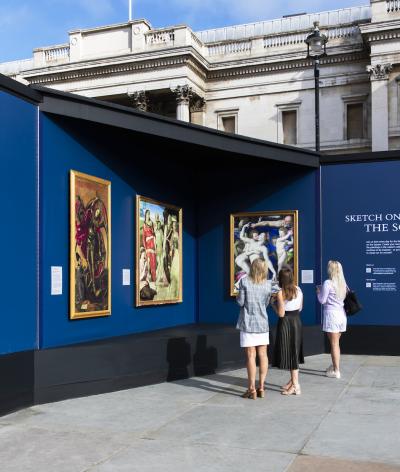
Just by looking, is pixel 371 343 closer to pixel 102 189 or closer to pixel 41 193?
pixel 102 189

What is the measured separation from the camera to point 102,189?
29.7 feet

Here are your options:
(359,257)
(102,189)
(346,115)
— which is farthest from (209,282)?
(346,115)

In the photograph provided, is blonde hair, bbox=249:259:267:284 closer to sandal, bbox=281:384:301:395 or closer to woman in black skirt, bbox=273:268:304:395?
woman in black skirt, bbox=273:268:304:395

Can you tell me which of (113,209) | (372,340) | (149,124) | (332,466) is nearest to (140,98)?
(372,340)

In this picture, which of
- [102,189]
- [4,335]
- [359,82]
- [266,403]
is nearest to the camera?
[4,335]

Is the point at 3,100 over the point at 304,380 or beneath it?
over

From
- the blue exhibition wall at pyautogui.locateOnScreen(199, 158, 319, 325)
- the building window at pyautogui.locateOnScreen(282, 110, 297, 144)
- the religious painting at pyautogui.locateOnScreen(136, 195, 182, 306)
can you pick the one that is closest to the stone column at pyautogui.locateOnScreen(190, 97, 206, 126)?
the building window at pyautogui.locateOnScreen(282, 110, 297, 144)

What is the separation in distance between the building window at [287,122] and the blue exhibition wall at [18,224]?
1285 inches

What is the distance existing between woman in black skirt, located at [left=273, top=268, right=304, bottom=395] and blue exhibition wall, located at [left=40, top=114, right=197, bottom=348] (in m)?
2.61

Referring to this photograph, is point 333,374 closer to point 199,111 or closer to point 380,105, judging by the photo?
point 380,105

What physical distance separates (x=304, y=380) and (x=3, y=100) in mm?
5666

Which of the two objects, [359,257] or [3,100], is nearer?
[3,100]

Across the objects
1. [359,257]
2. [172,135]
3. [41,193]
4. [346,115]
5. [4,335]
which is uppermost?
[346,115]

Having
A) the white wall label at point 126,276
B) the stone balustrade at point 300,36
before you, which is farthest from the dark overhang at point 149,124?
→ the stone balustrade at point 300,36
